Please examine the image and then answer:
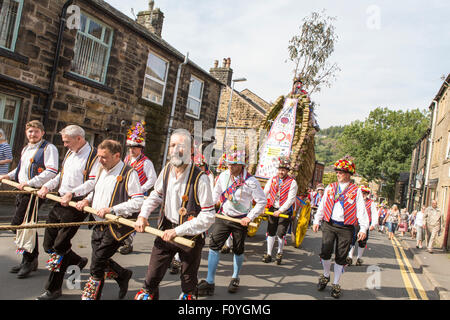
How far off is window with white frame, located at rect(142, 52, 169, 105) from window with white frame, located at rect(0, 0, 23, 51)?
5.07m

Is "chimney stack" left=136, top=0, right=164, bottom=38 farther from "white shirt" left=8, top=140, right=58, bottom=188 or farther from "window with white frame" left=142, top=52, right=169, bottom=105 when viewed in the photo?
"white shirt" left=8, top=140, right=58, bottom=188

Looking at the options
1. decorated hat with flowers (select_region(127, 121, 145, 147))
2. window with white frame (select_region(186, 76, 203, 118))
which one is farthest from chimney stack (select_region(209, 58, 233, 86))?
decorated hat with flowers (select_region(127, 121, 145, 147))

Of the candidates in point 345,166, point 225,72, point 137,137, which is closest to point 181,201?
point 345,166

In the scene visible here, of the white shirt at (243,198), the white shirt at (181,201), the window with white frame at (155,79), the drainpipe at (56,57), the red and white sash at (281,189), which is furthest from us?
the window with white frame at (155,79)

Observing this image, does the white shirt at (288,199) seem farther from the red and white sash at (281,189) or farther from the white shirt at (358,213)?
the white shirt at (358,213)

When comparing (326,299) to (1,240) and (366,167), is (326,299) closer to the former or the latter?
(1,240)

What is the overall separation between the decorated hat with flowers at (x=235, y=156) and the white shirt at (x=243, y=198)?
0.32 meters

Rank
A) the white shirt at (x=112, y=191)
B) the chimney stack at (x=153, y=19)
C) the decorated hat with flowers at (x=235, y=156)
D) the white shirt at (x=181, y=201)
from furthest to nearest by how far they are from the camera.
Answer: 1. the chimney stack at (x=153, y=19)
2. the decorated hat with flowers at (x=235, y=156)
3. the white shirt at (x=112, y=191)
4. the white shirt at (x=181, y=201)

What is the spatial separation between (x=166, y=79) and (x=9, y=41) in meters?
6.46

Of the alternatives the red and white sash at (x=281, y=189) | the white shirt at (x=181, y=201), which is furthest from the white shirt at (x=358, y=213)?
the white shirt at (x=181, y=201)

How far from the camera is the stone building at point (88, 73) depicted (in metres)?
9.10

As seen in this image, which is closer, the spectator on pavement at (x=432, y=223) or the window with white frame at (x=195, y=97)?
the spectator on pavement at (x=432, y=223)

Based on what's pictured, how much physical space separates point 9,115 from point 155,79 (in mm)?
6010

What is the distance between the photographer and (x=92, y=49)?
1131 cm
